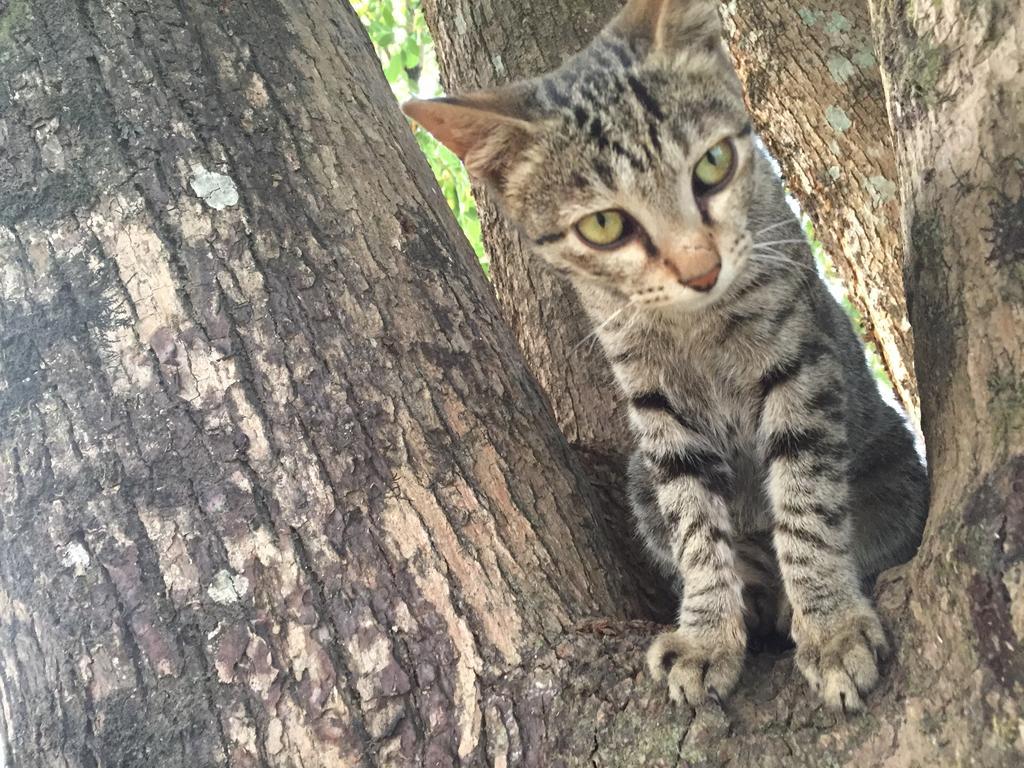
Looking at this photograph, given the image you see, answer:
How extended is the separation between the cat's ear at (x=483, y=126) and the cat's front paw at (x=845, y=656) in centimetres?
155

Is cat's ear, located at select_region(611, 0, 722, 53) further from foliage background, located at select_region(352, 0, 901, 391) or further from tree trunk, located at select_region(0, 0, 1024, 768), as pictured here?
foliage background, located at select_region(352, 0, 901, 391)

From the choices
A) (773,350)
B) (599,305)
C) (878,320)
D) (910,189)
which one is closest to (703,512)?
(773,350)

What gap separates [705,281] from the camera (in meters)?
2.30

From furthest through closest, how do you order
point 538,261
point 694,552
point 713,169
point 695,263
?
point 538,261, point 694,552, point 713,169, point 695,263

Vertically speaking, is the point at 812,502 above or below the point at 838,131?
below

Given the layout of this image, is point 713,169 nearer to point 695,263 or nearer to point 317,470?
point 695,263

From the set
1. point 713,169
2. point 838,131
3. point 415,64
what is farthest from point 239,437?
point 415,64

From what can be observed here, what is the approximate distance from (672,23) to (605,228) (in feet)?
2.12

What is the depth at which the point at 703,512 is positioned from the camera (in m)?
2.65

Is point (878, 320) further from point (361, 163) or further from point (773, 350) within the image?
point (361, 163)

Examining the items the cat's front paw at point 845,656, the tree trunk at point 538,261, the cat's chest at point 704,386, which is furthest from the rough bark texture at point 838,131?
the cat's front paw at point 845,656

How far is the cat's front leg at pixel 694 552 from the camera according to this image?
Answer: 2035mm

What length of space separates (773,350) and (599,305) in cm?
56

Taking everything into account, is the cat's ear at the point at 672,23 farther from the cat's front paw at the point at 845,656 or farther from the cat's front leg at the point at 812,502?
the cat's front paw at the point at 845,656
